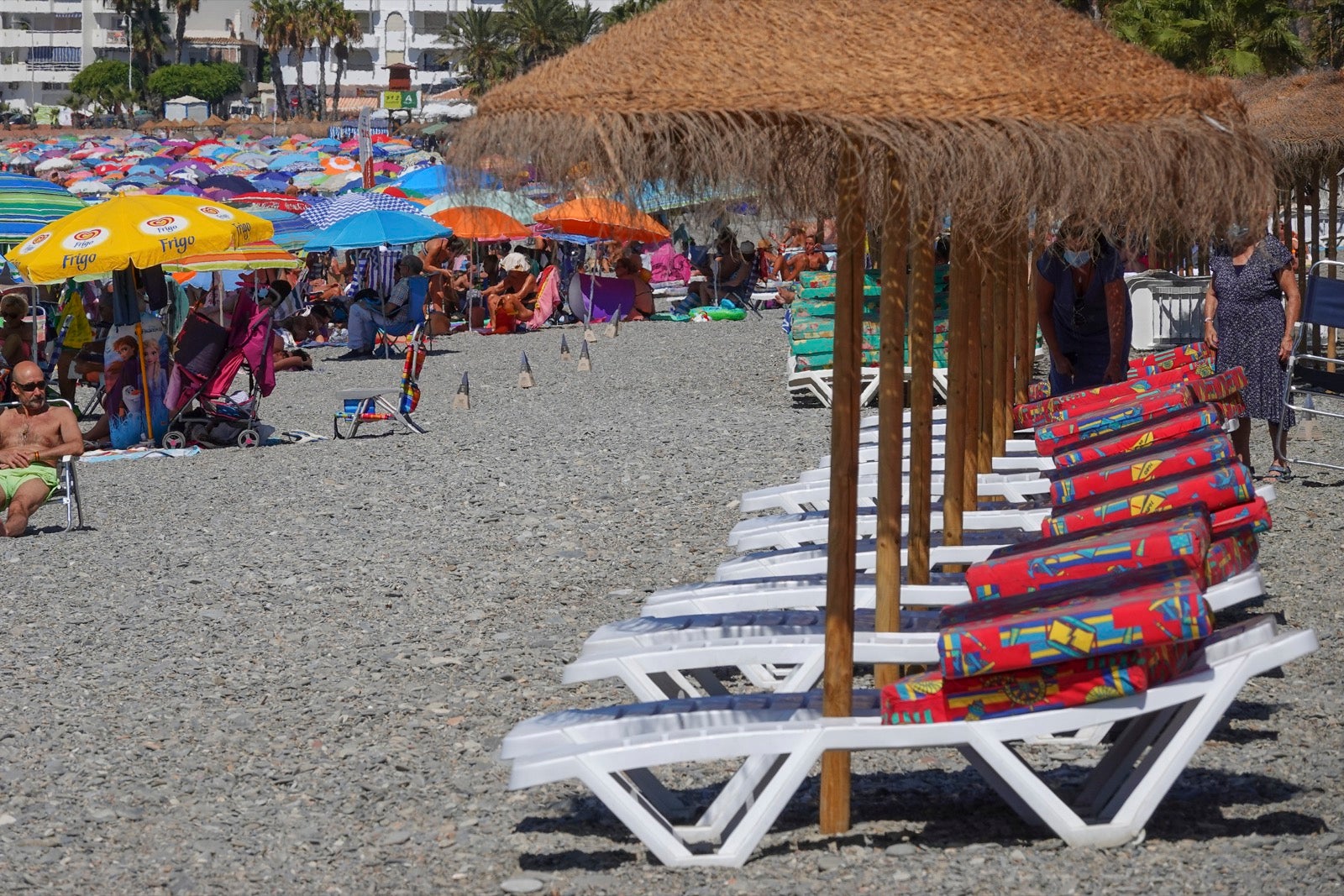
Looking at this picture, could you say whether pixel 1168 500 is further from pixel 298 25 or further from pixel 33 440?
pixel 298 25

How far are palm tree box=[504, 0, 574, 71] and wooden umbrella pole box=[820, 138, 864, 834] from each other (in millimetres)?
70420

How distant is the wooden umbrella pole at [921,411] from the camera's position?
475 centimetres

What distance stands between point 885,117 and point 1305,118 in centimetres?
871

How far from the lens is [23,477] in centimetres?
884

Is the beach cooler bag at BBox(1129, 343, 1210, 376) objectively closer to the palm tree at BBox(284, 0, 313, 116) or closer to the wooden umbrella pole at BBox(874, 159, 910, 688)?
the wooden umbrella pole at BBox(874, 159, 910, 688)

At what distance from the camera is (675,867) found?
3.70 metres

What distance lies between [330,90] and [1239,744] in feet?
377

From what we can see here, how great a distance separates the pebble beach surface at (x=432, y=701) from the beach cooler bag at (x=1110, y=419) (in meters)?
0.81

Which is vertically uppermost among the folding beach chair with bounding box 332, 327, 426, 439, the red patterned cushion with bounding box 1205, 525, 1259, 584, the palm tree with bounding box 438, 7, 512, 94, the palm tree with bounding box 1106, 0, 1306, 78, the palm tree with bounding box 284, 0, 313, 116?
the palm tree with bounding box 284, 0, 313, 116

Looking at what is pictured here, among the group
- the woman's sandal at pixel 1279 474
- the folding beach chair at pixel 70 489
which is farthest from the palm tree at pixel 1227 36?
the folding beach chair at pixel 70 489

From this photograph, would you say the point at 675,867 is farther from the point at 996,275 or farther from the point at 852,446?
the point at 996,275

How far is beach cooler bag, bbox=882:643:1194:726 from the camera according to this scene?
11.6 feet

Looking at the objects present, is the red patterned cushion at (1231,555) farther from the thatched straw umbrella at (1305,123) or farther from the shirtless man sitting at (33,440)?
the shirtless man sitting at (33,440)

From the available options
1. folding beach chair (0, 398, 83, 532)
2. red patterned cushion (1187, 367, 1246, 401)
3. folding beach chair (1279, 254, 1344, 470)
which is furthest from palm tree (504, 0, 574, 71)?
red patterned cushion (1187, 367, 1246, 401)
